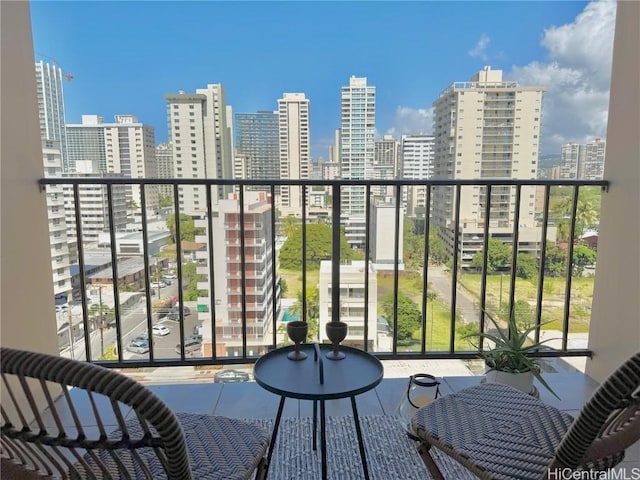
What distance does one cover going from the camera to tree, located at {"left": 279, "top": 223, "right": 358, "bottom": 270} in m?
2.54

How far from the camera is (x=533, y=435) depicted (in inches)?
50.9

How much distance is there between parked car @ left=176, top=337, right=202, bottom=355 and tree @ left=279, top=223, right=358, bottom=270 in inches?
27.9

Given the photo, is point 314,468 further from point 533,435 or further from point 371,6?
point 371,6

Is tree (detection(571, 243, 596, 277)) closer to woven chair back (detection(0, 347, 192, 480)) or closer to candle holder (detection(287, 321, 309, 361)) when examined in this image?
candle holder (detection(287, 321, 309, 361))

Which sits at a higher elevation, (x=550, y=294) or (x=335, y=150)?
(x=335, y=150)

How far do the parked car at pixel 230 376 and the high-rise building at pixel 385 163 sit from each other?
134 centimetres

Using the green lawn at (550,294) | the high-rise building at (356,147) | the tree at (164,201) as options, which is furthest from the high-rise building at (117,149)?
the green lawn at (550,294)

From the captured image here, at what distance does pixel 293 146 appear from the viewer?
312cm

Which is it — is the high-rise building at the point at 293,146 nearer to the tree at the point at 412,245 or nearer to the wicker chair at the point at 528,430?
the tree at the point at 412,245

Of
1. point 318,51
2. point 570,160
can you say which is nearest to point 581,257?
point 570,160

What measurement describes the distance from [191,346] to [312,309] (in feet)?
2.55

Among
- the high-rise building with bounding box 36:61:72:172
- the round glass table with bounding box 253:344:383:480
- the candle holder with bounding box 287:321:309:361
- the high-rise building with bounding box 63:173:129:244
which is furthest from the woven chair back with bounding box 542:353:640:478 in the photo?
the high-rise building with bounding box 36:61:72:172

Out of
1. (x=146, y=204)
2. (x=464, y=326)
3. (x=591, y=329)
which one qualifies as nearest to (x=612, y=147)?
(x=591, y=329)

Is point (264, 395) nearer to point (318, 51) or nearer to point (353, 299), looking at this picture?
point (353, 299)
